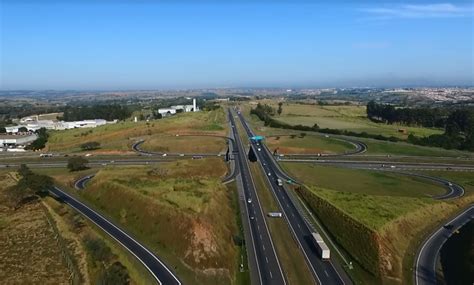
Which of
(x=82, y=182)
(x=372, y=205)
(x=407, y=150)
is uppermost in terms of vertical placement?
(x=372, y=205)

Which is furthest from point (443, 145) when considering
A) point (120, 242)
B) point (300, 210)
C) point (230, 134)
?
point (120, 242)

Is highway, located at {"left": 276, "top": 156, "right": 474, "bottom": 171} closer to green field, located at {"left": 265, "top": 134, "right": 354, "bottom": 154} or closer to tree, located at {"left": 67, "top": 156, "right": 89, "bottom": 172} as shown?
green field, located at {"left": 265, "top": 134, "right": 354, "bottom": 154}

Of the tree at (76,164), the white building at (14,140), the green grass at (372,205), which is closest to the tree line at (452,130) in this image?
the green grass at (372,205)

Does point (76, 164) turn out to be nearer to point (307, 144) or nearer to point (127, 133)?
point (127, 133)

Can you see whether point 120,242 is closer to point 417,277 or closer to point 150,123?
point 417,277

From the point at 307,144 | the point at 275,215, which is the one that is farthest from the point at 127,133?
the point at 275,215
